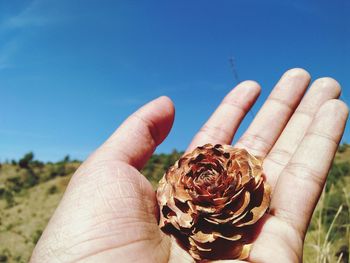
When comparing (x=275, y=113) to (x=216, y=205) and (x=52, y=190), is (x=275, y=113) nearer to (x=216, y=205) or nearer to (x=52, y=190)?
(x=216, y=205)

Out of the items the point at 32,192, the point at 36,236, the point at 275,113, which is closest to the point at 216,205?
the point at 275,113

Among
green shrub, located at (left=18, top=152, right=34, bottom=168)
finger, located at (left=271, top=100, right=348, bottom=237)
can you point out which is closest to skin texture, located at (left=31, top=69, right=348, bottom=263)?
finger, located at (left=271, top=100, right=348, bottom=237)

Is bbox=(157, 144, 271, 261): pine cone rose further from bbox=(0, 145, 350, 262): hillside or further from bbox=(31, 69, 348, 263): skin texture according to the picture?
bbox=(0, 145, 350, 262): hillside

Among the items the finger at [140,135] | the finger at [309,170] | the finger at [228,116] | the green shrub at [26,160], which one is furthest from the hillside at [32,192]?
the finger at [140,135]

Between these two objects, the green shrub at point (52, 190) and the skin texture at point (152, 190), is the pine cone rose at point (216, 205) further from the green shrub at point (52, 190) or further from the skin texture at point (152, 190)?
the green shrub at point (52, 190)

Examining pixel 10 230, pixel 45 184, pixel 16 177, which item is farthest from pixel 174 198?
pixel 16 177
